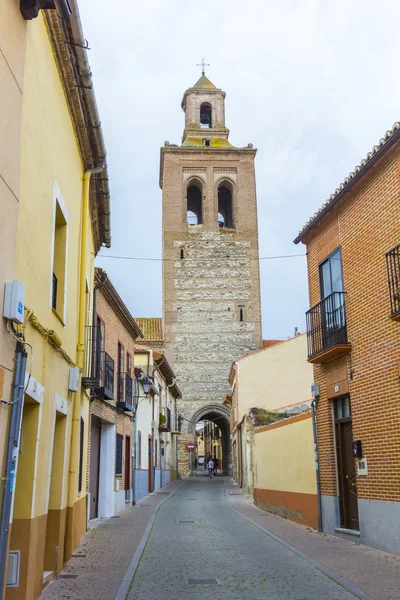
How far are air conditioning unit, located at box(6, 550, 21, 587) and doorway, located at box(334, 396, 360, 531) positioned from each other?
7.40 meters

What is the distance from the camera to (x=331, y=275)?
1325 centimetres

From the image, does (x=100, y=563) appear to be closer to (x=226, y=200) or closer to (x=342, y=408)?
(x=342, y=408)

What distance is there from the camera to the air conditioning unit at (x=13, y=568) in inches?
236

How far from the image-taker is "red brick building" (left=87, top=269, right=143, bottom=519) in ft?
46.9

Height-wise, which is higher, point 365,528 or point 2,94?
point 2,94

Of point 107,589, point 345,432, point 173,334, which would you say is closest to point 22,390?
point 107,589

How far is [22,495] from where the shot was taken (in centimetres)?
635

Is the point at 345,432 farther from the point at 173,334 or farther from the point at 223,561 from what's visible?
the point at 173,334

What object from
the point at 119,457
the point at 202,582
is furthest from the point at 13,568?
the point at 119,457

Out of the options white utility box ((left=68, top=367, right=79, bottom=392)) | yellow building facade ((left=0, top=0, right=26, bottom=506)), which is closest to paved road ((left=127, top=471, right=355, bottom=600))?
white utility box ((left=68, top=367, right=79, bottom=392))

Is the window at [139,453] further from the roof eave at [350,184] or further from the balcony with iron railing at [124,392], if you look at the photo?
the roof eave at [350,184]

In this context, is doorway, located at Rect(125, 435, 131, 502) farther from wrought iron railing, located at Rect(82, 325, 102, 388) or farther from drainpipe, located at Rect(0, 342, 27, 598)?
drainpipe, located at Rect(0, 342, 27, 598)

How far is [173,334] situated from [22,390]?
40.0 meters

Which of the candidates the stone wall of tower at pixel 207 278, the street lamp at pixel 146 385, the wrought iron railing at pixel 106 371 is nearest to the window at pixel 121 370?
the wrought iron railing at pixel 106 371
